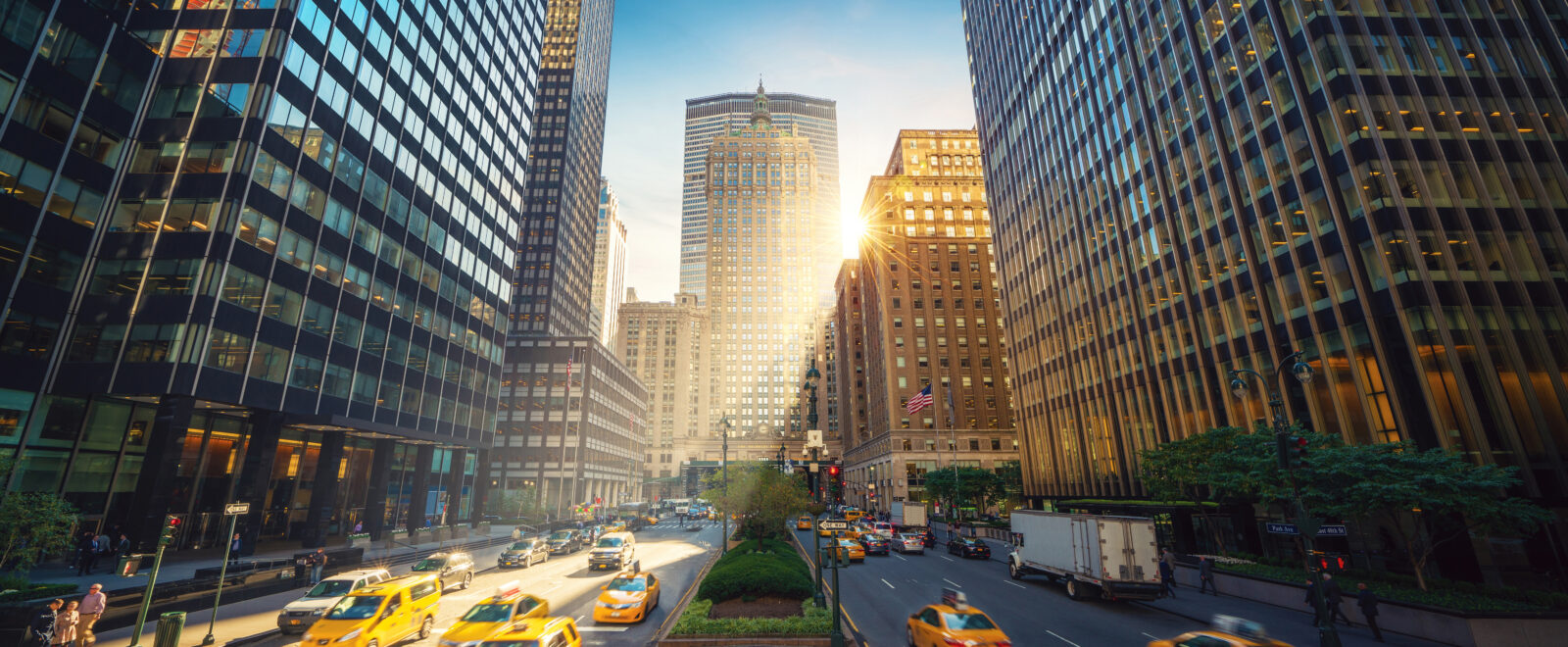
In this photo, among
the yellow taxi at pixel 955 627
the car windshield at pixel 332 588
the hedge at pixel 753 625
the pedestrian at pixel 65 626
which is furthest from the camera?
the car windshield at pixel 332 588

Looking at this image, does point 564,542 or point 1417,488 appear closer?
point 1417,488

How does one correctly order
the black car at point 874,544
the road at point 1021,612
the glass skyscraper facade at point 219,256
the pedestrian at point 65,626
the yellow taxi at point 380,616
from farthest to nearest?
the black car at point 874,544
the glass skyscraper facade at point 219,256
the road at point 1021,612
the pedestrian at point 65,626
the yellow taxi at point 380,616

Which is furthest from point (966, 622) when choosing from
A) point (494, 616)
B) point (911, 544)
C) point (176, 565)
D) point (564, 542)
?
point (176, 565)

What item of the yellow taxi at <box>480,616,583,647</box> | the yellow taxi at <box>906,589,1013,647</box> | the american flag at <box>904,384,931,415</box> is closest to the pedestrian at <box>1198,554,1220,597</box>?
the yellow taxi at <box>906,589,1013,647</box>

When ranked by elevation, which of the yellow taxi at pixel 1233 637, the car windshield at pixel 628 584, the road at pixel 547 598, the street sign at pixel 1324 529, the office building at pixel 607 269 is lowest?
the road at pixel 547 598

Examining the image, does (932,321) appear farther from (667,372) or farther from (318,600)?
(667,372)

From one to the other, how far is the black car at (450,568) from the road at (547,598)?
0.43 metres

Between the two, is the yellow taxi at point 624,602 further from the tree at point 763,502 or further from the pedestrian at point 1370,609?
the pedestrian at point 1370,609

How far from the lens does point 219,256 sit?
31.7 meters

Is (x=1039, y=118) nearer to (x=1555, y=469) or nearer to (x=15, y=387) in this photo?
(x=1555, y=469)

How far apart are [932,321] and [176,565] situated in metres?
81.7

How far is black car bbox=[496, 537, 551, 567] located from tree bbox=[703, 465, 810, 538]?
458 inches

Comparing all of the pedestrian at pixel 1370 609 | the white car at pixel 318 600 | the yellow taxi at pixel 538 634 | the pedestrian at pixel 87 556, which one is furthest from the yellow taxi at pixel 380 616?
the pedestrian at pixel 1370 609

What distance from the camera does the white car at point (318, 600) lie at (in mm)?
17750
